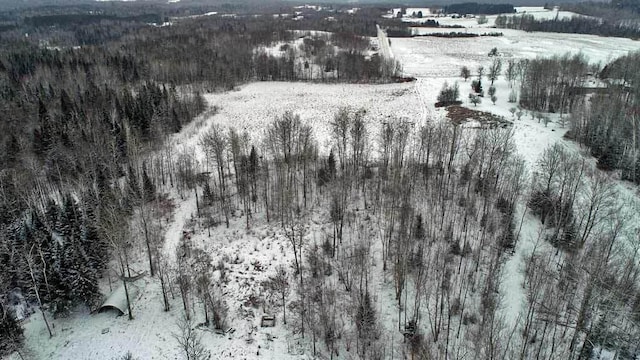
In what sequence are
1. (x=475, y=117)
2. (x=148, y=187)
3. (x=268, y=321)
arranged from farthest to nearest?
(x=475, y=117) → (x=148, y=187) → (x=268, y=321)

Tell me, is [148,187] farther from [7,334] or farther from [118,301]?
[7,334]

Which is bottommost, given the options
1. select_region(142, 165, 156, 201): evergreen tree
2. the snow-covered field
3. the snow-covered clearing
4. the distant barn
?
the distant barn

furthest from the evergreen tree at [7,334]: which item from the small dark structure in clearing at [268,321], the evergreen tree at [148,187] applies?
the evergreen tree at [148,187]

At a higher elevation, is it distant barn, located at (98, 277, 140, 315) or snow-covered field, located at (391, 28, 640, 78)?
snow-covered field, located at (391, 28, 640, 78)

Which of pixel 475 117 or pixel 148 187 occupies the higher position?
pixel 475 117

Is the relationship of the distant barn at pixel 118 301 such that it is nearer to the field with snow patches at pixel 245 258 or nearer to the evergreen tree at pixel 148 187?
the field with snow patches at pixel 245 258

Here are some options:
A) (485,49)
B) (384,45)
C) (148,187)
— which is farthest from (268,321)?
(485,49)

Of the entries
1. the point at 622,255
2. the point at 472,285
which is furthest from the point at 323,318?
the point at 622,255

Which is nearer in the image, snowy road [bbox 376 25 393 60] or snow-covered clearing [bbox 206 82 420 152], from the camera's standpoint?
snow-covered clearing [bbox 206 82 420 152]

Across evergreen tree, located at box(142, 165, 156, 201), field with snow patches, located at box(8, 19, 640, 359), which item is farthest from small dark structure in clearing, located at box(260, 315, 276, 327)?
evergreen tree, located at box(142, 165, 156, 201)

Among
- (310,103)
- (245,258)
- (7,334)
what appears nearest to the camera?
(7,334)

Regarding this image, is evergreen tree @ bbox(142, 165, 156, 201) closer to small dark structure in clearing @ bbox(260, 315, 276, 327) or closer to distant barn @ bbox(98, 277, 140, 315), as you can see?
distant barn @ bbox(98, 277, 140, 315)
